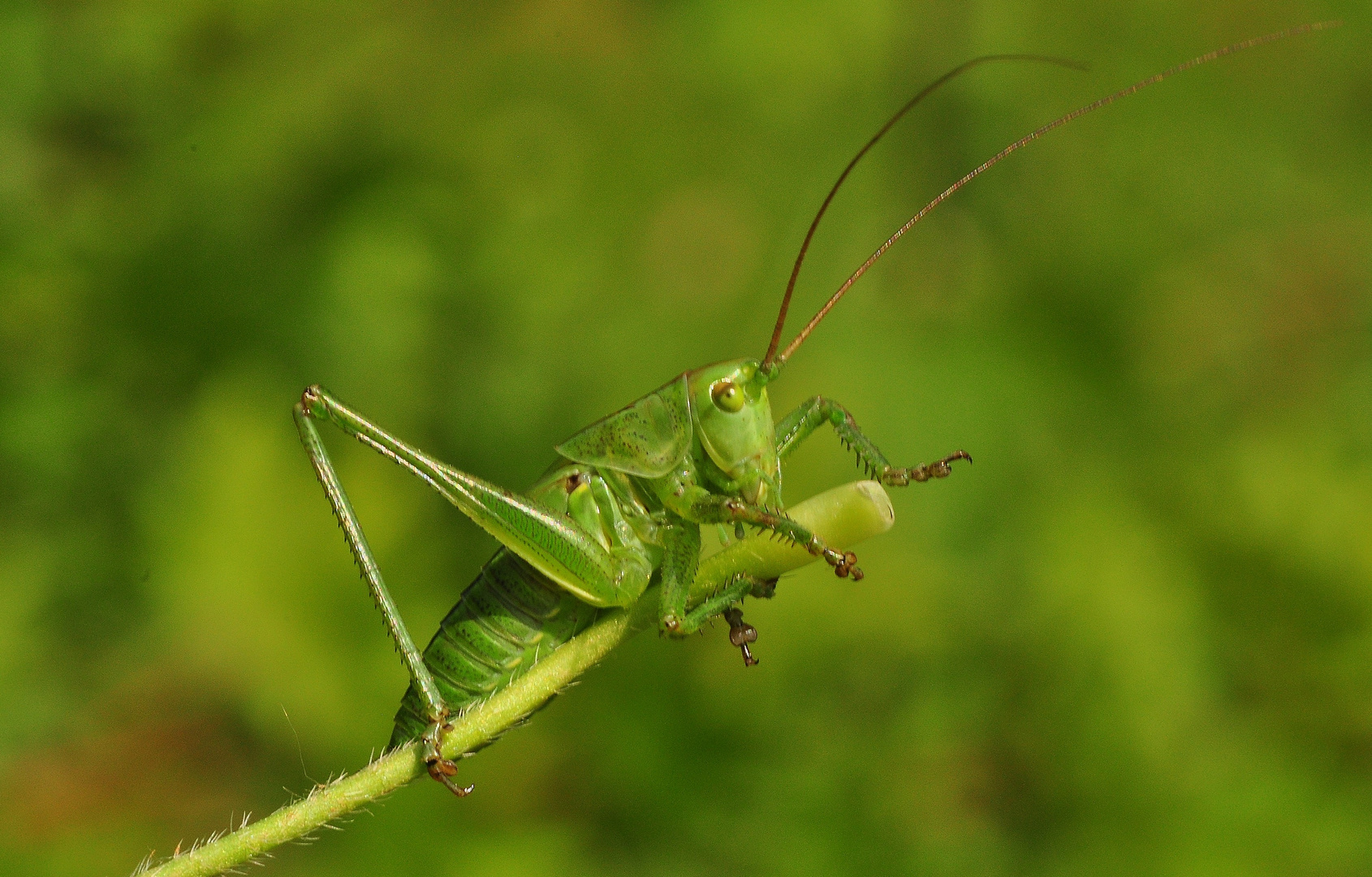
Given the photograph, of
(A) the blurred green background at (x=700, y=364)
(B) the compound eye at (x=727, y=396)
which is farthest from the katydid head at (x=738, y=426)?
(A) the blurred green background at (x=700, y=364)

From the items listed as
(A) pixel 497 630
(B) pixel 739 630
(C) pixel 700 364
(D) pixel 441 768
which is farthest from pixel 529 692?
(C) pixel 700 364

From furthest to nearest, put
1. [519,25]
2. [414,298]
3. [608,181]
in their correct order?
[519,25], [608,181], [414,298]

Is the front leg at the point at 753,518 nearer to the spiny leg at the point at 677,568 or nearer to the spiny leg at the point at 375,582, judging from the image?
the spiny leg at the point at 677,568

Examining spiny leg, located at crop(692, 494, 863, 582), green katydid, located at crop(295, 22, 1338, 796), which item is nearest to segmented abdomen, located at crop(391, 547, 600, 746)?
green katydid, located at crop(295, 22, 1338, 796)

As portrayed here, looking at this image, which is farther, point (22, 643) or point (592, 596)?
point (22, 643)

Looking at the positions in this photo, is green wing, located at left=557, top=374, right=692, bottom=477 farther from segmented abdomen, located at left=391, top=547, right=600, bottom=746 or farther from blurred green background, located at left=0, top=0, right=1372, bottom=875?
blurred green background, located at left=0, top=0, right=1372, bottom=875

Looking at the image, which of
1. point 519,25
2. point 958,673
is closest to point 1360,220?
point 958,673

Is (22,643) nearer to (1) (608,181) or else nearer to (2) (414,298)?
(2) (414,298)

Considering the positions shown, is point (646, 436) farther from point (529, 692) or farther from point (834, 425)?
point (529, 692)
